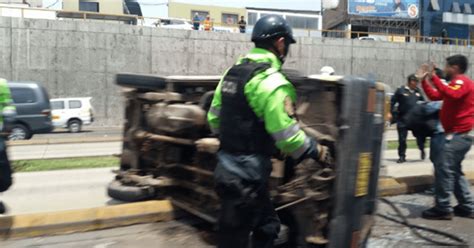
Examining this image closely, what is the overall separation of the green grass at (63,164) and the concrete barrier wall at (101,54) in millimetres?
15264

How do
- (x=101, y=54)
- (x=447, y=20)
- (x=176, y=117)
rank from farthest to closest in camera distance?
(x=447, y=20)
(x=101, y=54)
(x=176, y=117)

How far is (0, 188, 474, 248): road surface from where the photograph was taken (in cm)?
505

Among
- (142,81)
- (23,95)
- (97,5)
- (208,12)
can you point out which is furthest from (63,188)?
(208,12)

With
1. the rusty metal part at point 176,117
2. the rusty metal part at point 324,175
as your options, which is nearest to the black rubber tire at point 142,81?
the rusty metal part at point 176,117

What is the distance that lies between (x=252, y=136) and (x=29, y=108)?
1660 centimetres

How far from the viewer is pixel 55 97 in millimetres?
26250

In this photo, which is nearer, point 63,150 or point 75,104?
point 63,150


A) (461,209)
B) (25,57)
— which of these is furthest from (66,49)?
(461,209)

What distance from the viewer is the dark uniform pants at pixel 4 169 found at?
17.8 feet

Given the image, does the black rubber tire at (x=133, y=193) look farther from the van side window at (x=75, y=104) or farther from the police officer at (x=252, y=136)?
the van side window at (x=75, y=104)

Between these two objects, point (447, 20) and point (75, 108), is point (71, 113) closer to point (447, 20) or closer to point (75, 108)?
point (75, 108)

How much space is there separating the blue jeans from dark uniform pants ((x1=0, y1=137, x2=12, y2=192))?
14.9 feet

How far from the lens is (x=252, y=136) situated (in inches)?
131

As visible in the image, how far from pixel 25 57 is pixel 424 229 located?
932 inches
